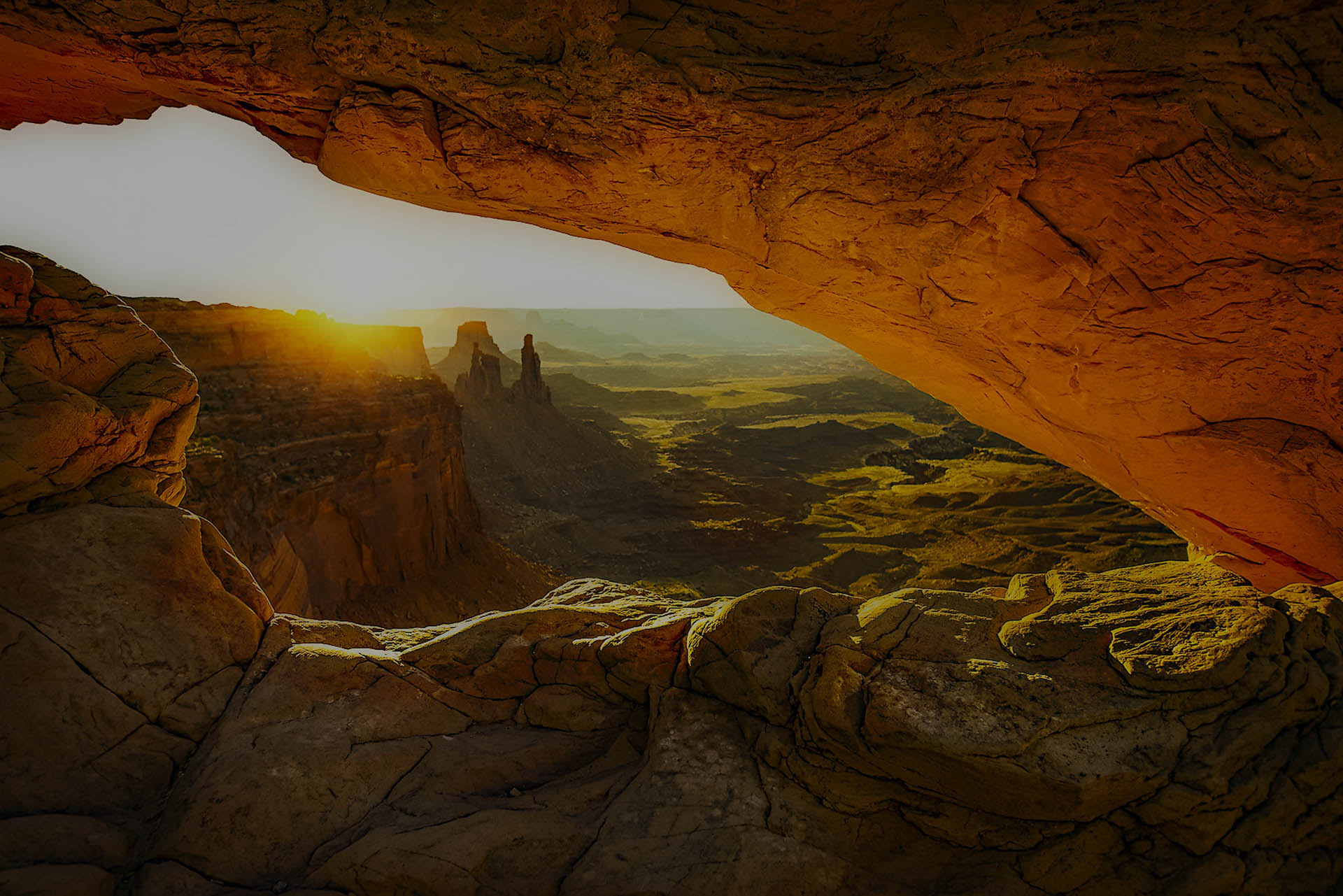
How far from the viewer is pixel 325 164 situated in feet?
22.6

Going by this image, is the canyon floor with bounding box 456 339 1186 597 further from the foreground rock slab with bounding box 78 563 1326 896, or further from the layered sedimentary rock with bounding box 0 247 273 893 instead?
the layered sedimentary rock with bounding box 0 247 273 893

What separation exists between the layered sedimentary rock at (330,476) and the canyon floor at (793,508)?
5921 millimetres

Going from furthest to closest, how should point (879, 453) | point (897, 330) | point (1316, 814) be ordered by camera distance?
1. point (879, 453)
2. point (897, 330)
3. point (1316, 814)

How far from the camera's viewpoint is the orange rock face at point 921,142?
540 cm

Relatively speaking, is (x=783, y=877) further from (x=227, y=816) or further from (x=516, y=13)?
(x=516, y=13)

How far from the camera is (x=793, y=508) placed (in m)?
38.8

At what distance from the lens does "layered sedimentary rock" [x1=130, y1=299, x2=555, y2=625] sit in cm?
1691

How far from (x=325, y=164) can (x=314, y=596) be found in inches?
584

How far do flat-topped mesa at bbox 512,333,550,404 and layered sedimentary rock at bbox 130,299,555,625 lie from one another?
2044 centimetres

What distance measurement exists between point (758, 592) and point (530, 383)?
4331cm

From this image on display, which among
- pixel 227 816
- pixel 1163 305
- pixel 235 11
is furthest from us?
pixel 1163 305

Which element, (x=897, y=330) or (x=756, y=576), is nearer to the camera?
(x=897, y=330)

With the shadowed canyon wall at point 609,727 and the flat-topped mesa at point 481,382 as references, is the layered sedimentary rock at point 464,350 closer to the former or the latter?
the flat-topped mesa at point 481,382

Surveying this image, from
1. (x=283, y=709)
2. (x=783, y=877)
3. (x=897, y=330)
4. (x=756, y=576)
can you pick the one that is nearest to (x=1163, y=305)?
(x=897, y=330)
